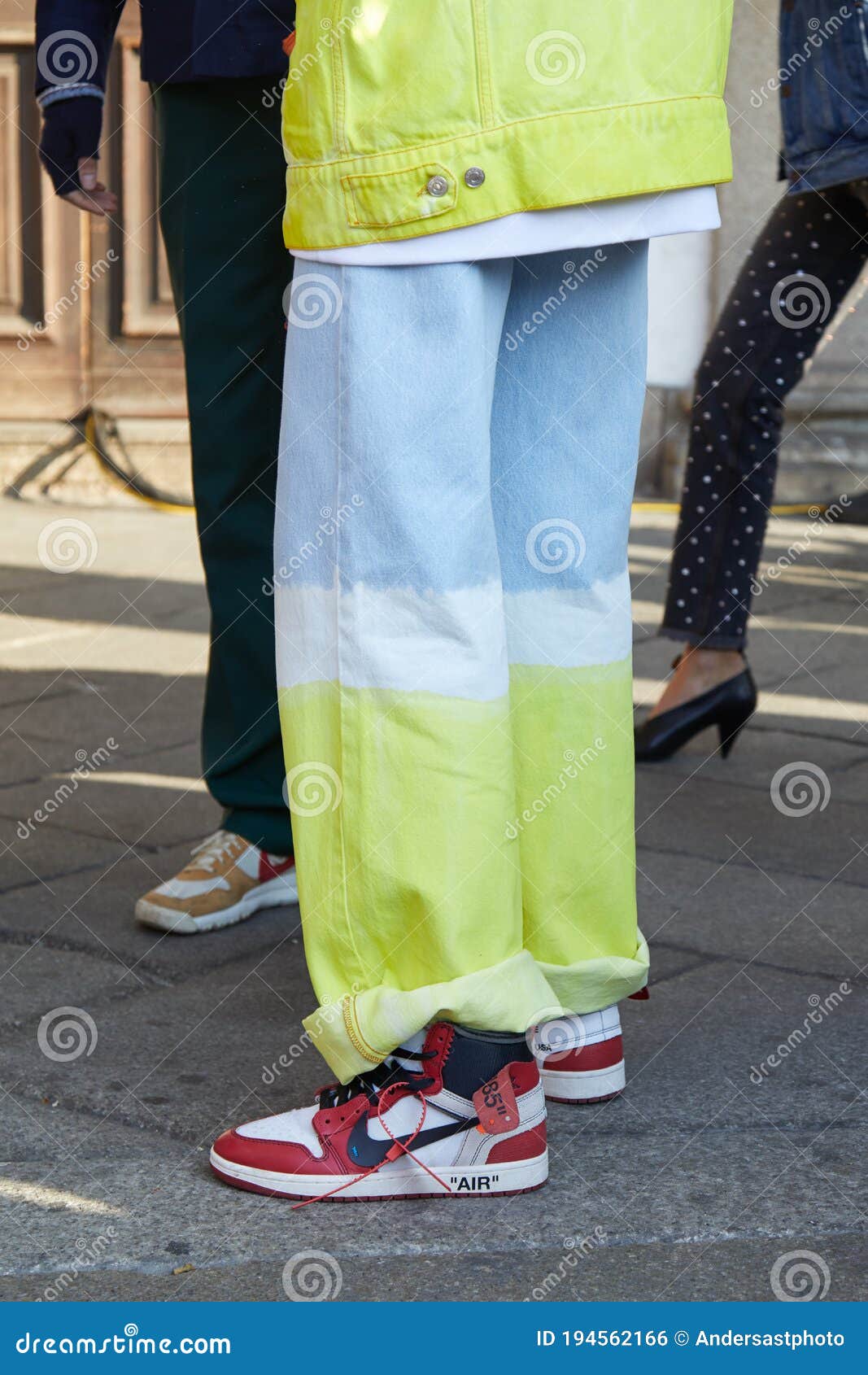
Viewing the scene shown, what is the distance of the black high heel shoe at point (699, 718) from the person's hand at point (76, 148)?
139 cm

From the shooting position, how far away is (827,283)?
304cm

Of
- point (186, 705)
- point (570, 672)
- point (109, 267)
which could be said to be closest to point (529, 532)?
point (570, 672)

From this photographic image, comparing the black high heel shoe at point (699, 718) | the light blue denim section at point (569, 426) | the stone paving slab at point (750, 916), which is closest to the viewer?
the light blue denim section at point (569, 426)

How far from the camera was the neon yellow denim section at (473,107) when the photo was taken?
58.0 inches

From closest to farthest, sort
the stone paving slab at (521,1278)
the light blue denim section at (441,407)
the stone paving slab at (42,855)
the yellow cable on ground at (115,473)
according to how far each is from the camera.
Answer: the stone paving slab at (521,1278) < the light blue denim section at (441,407) < the stone paving slab at (42,855) < the yellow cable on ground at (115,473)

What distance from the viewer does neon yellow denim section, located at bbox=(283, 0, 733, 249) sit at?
4.83ft

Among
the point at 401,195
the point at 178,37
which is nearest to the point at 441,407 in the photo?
the point at 401,195

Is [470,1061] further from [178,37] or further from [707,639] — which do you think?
[707,639]

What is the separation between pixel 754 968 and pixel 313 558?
0.93 meters

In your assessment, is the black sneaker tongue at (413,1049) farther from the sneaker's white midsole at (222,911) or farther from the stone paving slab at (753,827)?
the stone paving slab at (753,827)

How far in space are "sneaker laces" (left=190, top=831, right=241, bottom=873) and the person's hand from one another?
2.85ft

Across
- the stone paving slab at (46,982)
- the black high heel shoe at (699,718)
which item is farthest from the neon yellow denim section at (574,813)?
the black high heel shoe at (699,718)

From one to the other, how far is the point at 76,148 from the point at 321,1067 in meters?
1.27

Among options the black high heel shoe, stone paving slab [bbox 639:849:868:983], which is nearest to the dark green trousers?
stone paving slab [bbox 639:849:868:983]
